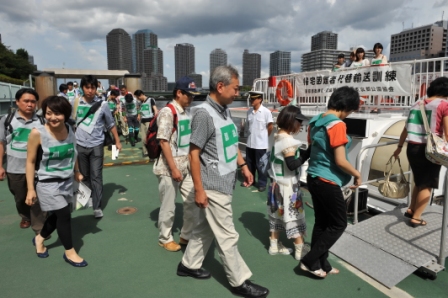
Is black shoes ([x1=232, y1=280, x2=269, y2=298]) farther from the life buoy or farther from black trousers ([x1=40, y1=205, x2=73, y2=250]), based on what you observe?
the life buoy

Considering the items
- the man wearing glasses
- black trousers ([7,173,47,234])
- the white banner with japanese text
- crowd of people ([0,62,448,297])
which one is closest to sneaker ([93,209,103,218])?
crowd of people ([0,62,448,297])

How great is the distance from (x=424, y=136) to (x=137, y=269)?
3141 mm

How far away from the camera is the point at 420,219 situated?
3537 millimetres

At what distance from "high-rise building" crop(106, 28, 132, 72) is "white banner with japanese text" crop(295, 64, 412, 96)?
320 feet

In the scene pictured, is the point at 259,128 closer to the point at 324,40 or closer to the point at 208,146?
the point at 208,146

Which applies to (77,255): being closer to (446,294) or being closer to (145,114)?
(446,294)

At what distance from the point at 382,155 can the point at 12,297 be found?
14.9 ft

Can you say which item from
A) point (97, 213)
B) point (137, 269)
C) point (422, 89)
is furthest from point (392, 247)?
point (422, 89)

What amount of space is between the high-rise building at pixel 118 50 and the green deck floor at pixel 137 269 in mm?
99996

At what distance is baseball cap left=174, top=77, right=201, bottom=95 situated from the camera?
3170 mm

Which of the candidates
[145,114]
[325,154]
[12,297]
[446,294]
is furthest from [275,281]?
[145,114]

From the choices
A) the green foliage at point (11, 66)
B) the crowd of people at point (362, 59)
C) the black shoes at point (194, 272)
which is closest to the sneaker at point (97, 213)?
the black shoes at point (194, 272)

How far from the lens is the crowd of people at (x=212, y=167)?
7.76 feet

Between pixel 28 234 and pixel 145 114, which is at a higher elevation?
pixel 145 114
